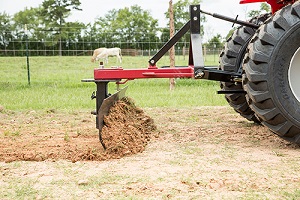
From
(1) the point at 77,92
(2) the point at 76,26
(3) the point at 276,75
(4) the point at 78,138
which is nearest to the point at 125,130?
(4) the point at 78,138

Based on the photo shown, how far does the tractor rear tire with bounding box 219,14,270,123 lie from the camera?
6734mm

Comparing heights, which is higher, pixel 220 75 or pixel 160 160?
pixel 220 75

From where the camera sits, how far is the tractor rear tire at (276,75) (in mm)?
5164

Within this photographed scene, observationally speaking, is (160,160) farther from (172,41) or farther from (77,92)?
(77,92)

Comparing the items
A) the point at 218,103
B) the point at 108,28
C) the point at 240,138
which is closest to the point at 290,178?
the point at 240,138

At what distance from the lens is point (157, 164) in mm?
4605

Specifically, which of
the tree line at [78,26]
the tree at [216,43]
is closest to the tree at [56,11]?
the tree line at [78,26]

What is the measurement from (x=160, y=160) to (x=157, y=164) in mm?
176

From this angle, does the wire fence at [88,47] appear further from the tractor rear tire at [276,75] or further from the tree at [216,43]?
the tractor rear tire at [276,75]

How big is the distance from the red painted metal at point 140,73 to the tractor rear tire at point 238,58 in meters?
1.08

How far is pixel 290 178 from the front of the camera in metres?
4.09

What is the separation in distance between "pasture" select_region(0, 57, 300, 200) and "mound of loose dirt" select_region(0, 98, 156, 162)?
0.01 metres

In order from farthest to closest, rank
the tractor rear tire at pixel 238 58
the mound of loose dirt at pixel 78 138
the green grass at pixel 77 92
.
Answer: the green grass at pixel 77 92, the tractor rear tire at pixel 238 58, the mound of loose dirt at pixel 78 138

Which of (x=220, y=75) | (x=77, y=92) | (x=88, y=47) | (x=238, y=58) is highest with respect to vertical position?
(x=88, y=47)
